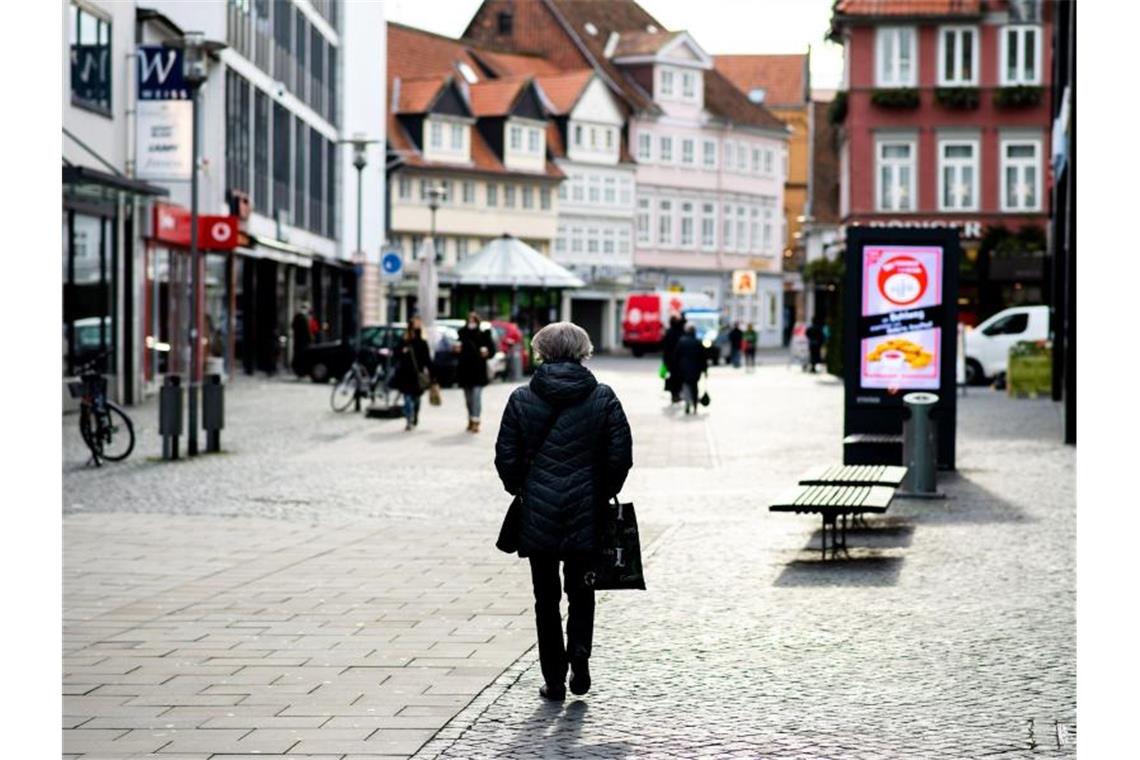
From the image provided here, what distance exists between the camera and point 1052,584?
1311 centimetres

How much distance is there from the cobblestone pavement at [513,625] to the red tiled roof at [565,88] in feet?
240

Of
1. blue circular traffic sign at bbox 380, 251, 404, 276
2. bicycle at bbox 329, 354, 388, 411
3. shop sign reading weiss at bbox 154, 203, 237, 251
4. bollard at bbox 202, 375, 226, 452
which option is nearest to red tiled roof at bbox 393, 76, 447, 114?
blue circular traffic sign at bbox 380, 251, 404, 276

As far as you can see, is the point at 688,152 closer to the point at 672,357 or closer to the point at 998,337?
the point at 998,337

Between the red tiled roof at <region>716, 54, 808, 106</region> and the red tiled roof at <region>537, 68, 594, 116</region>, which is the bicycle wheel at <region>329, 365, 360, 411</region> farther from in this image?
the red tiled roof at <region>716, 54, 808, 106</region>

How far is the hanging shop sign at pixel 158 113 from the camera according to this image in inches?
1284

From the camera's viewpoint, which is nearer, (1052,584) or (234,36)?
(1052,584)

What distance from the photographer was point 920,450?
19.3 m

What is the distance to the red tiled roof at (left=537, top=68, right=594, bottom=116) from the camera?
310 feet

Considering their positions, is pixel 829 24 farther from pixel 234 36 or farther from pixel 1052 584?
pixel 1052 584

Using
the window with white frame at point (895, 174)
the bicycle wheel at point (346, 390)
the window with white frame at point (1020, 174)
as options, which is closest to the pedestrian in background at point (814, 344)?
the window with white frame at point (895, 174)

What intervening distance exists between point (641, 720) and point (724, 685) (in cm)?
88

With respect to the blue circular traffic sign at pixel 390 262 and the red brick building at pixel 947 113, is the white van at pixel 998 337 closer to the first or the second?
the blue circular traffic sign at pixel 390 262
